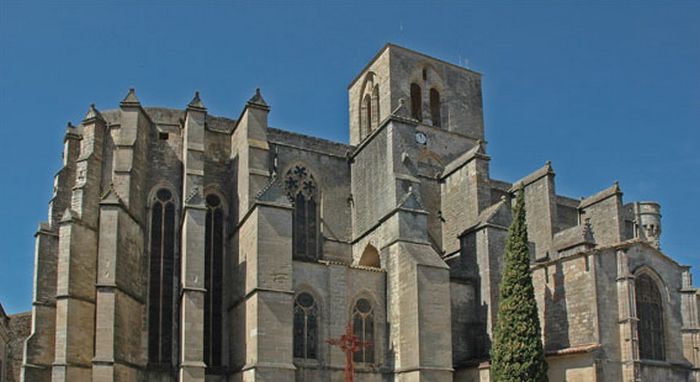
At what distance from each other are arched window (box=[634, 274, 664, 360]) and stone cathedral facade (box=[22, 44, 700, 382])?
0.21 feet

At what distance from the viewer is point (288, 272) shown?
23.1m

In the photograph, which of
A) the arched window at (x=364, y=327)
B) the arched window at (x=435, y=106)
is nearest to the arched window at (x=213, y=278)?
the arched window at (x=364, y=327)

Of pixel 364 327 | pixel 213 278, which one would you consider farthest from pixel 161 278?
pixel 364 327

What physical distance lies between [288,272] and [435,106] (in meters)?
13.6

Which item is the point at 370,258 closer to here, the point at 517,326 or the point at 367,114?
the point at 517,326

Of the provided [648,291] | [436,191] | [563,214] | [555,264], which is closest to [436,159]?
[436,191]

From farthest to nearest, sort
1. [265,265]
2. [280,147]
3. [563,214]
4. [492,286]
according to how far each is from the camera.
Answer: [563,214], [280,147], [492,286], [265,265]

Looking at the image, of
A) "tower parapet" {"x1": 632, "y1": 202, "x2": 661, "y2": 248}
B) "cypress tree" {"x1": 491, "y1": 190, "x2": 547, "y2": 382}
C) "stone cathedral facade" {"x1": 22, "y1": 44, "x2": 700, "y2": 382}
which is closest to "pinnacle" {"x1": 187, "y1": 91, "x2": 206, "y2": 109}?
"stone cathedral facade" {"x1": 22, "y1": 44, "x2": 700, "y2": 382}

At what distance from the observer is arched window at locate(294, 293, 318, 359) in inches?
941

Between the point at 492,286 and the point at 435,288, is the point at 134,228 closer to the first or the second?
the point at 435,288

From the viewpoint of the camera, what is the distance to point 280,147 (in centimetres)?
2861

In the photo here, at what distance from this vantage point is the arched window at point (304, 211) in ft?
92.6

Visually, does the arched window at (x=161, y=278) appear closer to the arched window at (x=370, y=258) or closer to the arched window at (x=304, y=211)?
the arched window at (x=304, y=211)

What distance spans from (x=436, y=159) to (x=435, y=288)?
8562 millimetres
